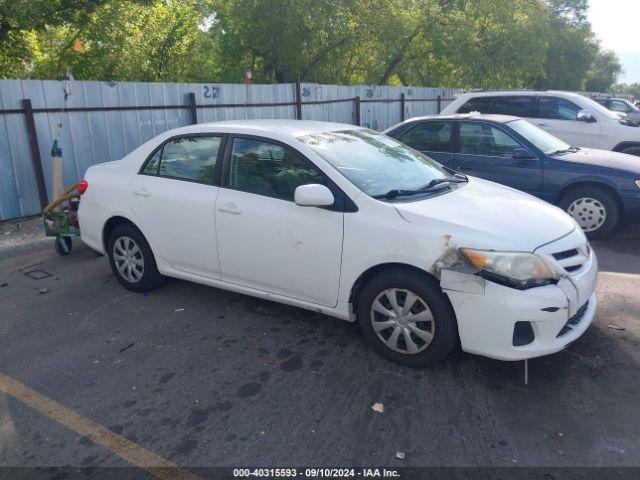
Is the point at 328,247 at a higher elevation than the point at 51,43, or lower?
lower

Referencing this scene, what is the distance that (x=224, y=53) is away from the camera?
18.0 metres

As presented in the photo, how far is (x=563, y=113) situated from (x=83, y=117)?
8.11 metres

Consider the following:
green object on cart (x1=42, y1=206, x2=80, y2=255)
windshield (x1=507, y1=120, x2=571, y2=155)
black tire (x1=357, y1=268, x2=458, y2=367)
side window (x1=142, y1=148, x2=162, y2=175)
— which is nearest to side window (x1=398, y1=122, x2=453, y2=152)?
windshield (x1=507, y1=120, x2=571, y2=155)

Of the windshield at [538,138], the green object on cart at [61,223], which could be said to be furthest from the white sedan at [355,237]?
the windshield at [538,138]

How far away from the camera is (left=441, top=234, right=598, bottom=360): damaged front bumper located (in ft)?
10.5

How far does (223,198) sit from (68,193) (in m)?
2.71

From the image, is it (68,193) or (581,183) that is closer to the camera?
(68,193)

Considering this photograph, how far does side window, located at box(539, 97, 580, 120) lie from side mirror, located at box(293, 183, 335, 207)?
7.35 m

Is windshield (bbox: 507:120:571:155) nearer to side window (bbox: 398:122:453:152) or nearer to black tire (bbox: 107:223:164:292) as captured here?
side window (bbox: 398:122:453:152)

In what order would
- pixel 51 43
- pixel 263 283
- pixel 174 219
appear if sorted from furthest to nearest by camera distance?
pixel 51 43
pixel 174 219
pixel 263 283

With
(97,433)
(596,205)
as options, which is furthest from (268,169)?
(596,205)

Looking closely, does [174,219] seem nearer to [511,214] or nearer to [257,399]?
[257,399]

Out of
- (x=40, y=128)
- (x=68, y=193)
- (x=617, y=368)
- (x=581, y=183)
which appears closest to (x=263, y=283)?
(x=617, y=368)

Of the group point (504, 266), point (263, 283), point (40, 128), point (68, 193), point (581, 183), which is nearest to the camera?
point (504, 266)
